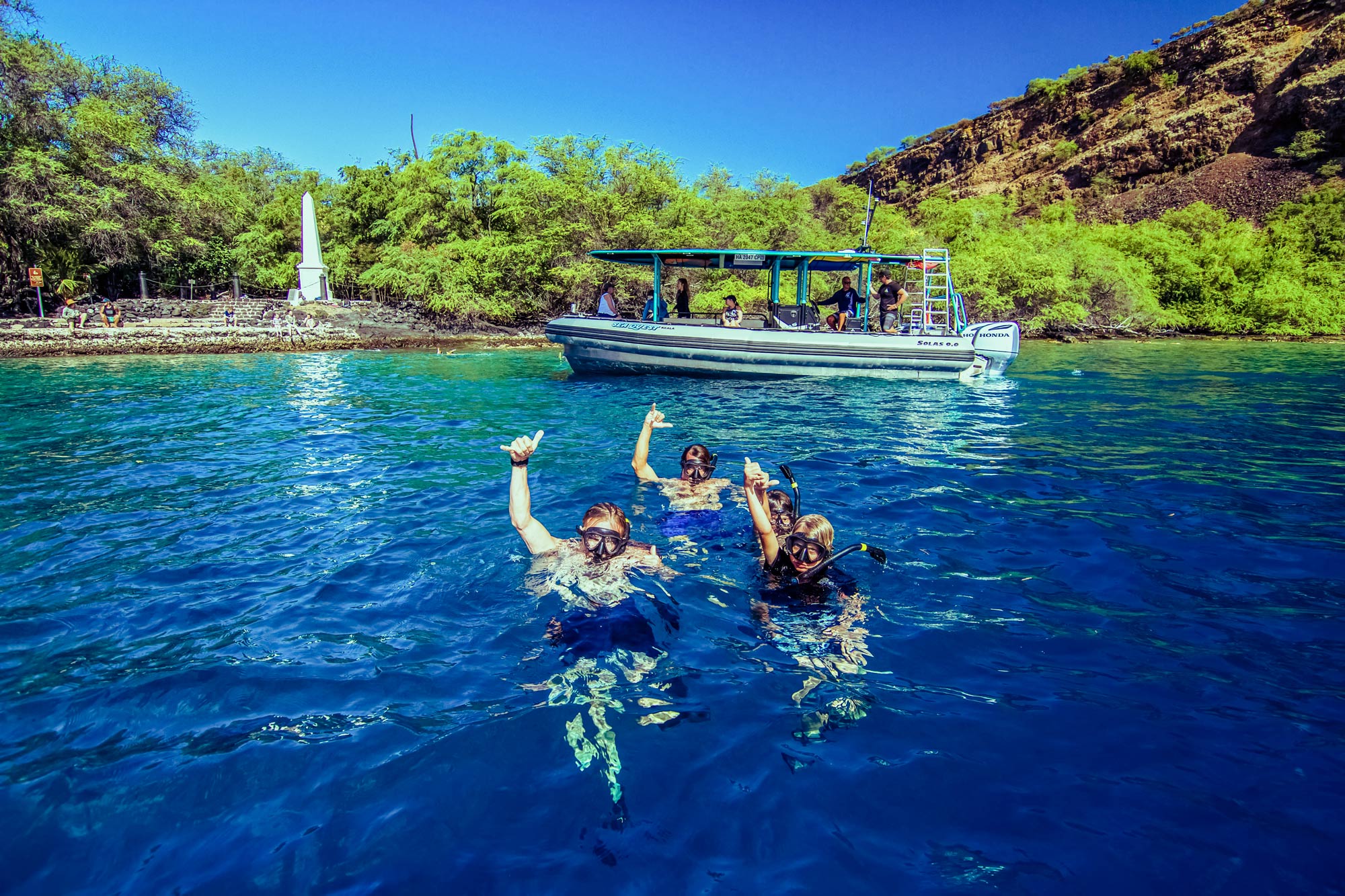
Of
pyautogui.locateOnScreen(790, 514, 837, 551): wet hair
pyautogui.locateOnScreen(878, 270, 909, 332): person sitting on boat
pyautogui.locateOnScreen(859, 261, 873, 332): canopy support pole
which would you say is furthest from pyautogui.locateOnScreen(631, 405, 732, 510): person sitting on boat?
pyautogui.locateOnScreen(878, 270, 909, 332): person sitting on boat

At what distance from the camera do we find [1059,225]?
35438 mm

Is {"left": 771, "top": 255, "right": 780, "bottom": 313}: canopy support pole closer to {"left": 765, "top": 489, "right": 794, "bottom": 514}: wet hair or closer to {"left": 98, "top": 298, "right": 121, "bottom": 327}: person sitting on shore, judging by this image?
{"left": 765, "top": 489, "right": 794, "bottom": 514}: wet hair

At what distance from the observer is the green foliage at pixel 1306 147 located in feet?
147

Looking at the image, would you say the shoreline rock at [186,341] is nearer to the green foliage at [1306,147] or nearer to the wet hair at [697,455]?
the wet hair at [697,455]

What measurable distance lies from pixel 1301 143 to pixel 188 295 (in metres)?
65.0

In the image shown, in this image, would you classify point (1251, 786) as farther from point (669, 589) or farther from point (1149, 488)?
point (1149, 488)

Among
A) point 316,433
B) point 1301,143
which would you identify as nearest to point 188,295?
point 316,433

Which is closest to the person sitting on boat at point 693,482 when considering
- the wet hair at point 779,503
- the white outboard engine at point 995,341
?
the wet hair at point 779,503

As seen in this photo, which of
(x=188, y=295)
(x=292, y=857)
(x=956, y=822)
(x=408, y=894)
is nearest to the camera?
(x=408, y=894)

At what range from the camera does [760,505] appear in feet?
13.4

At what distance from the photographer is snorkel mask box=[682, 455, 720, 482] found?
619cm

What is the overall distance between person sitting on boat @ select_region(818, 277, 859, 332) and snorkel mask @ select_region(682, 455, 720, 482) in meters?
10.8

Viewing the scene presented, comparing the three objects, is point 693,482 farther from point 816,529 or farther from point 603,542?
point 816,529

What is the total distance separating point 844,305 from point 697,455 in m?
11.7
